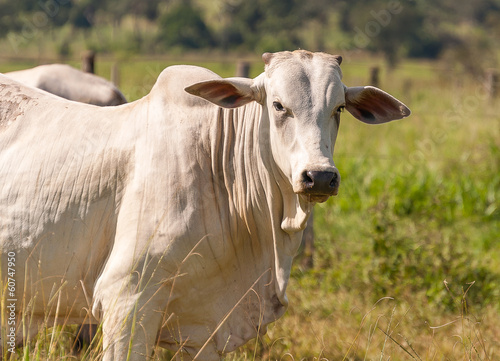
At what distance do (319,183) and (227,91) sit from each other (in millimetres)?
626

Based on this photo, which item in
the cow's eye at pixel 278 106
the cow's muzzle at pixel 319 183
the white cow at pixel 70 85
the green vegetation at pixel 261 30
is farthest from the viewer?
the green vegetation at pixel 261 30

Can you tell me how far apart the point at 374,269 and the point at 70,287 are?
101 inches

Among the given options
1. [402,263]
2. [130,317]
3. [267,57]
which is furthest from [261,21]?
[130,317]

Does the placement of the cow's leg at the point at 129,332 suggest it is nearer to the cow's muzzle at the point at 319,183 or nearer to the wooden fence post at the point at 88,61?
the cow's muzzle at the point at 319,183

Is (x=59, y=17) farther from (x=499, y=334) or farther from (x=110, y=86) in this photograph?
(x=499, y=334)

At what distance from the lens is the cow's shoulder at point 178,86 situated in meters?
2.85

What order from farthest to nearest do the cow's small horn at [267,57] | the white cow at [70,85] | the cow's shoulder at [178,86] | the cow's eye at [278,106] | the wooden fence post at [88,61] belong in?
the wooden fence post at [88,61] → the white cow at [70,85] → the cow's shoulder at [178,86] → the cow's small horn at [267,57] → the cow's eye at [278,106]

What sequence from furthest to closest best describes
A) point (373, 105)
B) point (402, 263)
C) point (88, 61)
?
point (88, 61) < point (402, 263) < point (373, 105)

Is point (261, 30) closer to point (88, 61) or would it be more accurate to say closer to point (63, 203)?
point (88, 61)

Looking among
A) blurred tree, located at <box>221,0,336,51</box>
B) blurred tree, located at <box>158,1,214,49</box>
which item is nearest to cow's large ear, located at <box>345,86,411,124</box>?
blurred tree, located at <box>221,0,336,51</box>

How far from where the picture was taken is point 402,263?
472cm

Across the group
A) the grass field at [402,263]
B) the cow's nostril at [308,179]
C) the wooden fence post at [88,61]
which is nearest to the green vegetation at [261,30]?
the grass field at [402,263]

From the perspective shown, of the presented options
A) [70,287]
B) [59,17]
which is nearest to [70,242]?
[70,287]

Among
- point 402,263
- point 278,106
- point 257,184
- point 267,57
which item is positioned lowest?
point 402,263
